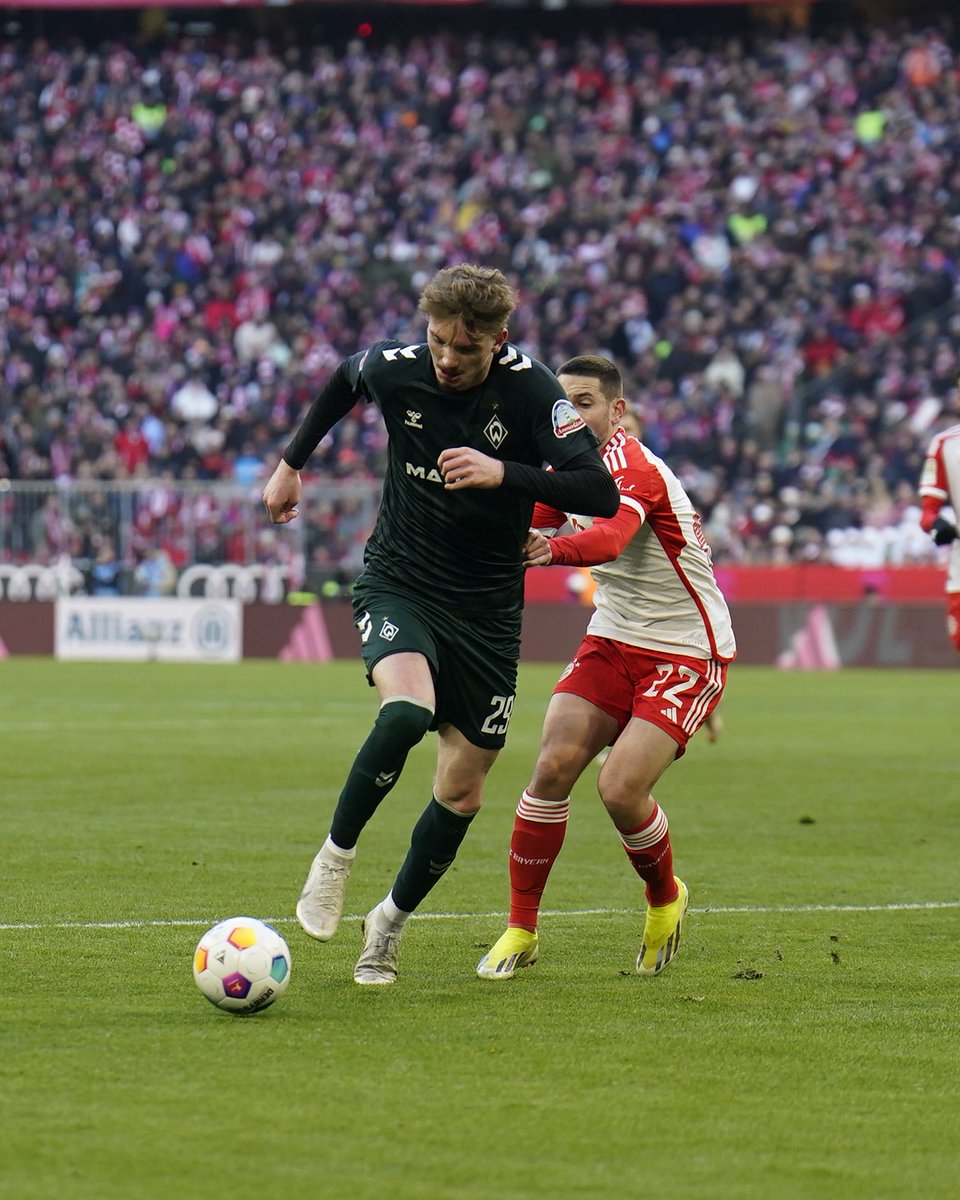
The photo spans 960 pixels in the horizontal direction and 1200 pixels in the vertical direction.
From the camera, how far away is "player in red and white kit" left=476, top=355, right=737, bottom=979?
6.43 metres

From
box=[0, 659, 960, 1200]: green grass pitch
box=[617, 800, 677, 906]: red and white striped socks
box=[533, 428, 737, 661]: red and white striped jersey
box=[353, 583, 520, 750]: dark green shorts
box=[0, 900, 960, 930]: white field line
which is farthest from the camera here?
box=[0, 900, 960, 930]: white field line

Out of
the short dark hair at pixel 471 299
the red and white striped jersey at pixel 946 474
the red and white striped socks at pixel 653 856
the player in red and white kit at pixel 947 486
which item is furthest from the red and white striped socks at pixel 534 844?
the red and white striped jersey at pixel 946 474

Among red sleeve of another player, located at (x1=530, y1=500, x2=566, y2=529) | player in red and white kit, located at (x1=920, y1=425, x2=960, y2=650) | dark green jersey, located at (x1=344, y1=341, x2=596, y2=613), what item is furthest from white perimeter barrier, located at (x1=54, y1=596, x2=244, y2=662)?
dark green jersey, located at (x1=344, y1=341, x2=596, y2=613)

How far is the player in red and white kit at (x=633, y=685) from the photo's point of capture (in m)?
6.43

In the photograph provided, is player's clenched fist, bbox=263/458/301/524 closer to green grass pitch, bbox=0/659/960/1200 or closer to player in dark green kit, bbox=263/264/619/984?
player in dark green kit, bbox=263/264/619/984

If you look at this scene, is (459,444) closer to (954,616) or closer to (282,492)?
(282,492)

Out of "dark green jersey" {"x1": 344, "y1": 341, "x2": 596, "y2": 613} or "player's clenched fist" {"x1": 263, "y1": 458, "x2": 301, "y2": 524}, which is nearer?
"dark green jersey" {"x1": 344, "y1": 341, "x2": 596, "y2": 613}

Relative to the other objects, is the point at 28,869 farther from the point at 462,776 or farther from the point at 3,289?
the point at 3,289

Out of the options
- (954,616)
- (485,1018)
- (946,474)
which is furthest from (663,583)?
(946,474)

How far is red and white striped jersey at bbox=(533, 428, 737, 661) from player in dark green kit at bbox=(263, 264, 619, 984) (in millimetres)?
485

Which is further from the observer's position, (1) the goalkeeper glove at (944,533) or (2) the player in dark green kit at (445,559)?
(1) the goalkeeper glove at (944,533)

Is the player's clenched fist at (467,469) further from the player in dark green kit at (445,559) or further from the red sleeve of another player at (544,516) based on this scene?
the red sleeve of another player at (544,516)

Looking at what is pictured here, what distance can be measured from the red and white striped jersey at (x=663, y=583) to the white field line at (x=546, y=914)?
1.35 metres

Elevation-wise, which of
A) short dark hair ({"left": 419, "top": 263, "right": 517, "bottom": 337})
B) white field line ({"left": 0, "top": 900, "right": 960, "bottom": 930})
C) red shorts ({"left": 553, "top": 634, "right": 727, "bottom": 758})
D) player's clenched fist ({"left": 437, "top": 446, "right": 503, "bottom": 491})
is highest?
short dark hair ({"left": 419, "top": 263, "right": 517, "bottom": 337})
